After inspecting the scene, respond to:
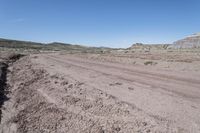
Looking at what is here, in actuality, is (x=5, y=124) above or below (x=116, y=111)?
below

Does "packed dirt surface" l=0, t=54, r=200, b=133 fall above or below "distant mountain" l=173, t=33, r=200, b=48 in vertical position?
below

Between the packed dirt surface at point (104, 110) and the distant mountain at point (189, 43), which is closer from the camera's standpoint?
the packed dirt surface at point (104, 110)

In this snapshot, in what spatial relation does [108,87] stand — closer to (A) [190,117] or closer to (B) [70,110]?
(B) [70,110]

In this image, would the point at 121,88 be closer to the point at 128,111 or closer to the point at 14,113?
the point at 128,111

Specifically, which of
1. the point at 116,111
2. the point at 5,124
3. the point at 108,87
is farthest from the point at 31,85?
the point at 116,111

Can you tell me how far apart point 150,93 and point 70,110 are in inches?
167

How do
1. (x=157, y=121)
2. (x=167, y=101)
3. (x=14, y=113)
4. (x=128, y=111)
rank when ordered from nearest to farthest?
(x=157, y=121) → (x=128, y=111) → (x=14, y=113) → (x=167, y=101)

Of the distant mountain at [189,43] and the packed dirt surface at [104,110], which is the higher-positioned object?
the distant mountain at [189,43]

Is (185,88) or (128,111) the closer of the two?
(128,111)

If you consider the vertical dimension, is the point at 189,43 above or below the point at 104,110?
above

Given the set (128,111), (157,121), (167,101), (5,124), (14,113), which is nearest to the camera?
(157,121)

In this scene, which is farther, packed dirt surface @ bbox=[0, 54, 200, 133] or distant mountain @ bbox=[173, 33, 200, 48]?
distant mountain @ bbox=[173, 33, 200, 48]

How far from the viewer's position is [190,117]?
23.7 ft

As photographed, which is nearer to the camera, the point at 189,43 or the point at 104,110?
the point at 104,110
